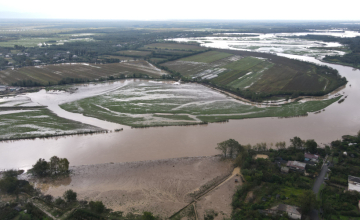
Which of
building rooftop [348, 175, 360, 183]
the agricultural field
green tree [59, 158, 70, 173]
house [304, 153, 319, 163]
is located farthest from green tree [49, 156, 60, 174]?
the agricultural field

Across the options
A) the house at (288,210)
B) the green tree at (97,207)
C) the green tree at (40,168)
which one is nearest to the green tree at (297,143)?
the house at (288,210)

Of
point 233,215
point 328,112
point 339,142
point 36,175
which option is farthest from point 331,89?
point 36,175

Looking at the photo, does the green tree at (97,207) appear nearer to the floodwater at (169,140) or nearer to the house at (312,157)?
the floodwater at (169,140)

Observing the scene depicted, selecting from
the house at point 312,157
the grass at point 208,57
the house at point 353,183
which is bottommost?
the house at point 353,183

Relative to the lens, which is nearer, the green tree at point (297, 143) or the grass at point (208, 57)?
the green tree at point (297, 143)

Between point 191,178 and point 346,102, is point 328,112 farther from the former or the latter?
point 191,178

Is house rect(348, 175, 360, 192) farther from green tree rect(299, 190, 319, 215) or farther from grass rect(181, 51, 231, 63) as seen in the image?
grass rect(181, 51, 231, 63)

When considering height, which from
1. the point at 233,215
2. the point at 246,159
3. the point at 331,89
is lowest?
the point at 233,215
